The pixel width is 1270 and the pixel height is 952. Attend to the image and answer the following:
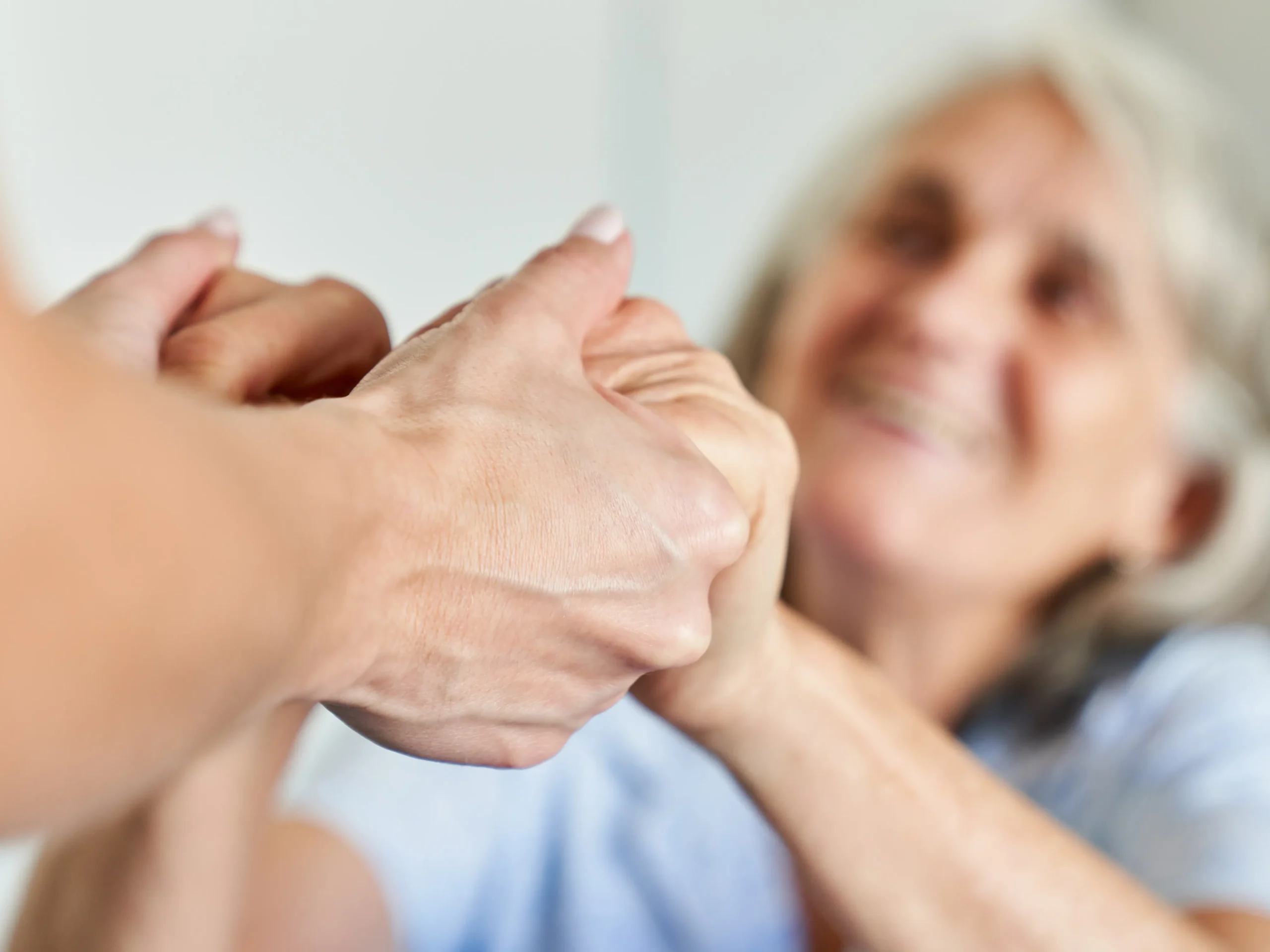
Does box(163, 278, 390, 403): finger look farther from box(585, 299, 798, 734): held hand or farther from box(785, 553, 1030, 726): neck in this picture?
box(785, 553, 1030, 726): neck

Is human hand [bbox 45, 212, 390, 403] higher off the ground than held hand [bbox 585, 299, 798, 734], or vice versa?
human hand [bbox 45, 212, 390, 403]

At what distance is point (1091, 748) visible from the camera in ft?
2.86

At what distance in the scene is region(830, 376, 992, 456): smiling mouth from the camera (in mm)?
901

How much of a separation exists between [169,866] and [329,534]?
1.31ft

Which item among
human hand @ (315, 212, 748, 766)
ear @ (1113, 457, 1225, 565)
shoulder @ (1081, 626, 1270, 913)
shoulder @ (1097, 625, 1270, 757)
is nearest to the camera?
human hand @ (315, 212, 748, 766)

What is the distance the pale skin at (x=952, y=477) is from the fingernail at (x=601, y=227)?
0.72 ft

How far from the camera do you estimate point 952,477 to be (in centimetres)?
90

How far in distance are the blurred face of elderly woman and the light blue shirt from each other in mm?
137

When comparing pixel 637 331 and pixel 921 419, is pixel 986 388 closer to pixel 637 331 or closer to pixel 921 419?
pixel 921 419

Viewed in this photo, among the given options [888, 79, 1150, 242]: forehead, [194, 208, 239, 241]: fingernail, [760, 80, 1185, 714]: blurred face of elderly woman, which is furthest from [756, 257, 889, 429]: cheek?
[194, 208, 239, 241]: fingernail

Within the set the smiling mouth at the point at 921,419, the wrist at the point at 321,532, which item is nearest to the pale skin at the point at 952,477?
the smiling mouth at the point at 921,419

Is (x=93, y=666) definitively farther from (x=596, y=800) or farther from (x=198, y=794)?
(x=596, y=800)

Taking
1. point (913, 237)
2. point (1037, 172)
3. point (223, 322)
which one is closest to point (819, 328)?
point (913, 237)

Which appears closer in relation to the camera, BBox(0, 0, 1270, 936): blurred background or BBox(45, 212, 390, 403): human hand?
BBox(45, 212, 390, 403): human hand
